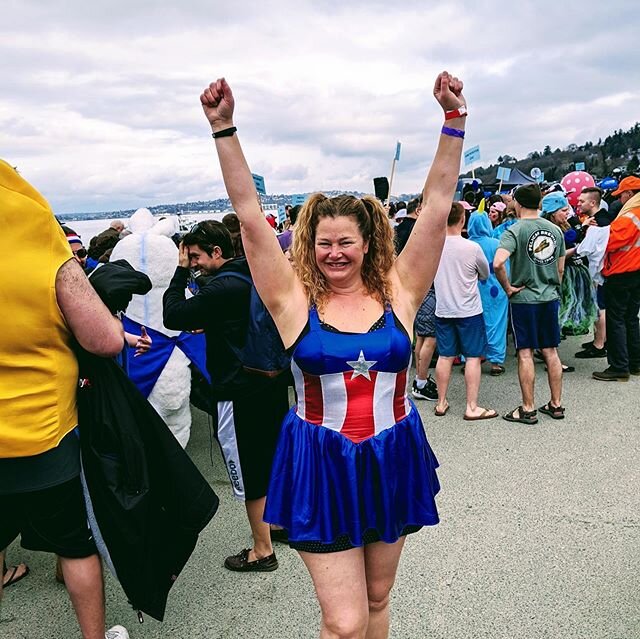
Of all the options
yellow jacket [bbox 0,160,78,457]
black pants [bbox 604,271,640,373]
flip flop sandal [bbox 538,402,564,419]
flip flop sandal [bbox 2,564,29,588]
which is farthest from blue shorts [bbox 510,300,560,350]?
flip flop sandal [bbox 2,564,29,588]

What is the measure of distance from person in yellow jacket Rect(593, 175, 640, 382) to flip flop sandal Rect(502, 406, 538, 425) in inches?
→ 56.5

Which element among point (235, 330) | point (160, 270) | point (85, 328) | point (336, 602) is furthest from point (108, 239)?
point (336, 602)

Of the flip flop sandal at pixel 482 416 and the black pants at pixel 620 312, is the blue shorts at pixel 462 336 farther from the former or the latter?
the black pants at pixel 620 312

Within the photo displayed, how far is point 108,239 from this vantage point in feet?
16.7

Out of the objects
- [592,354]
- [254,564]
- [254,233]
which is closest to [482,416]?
[592,354]

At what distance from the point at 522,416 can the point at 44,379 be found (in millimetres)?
3869

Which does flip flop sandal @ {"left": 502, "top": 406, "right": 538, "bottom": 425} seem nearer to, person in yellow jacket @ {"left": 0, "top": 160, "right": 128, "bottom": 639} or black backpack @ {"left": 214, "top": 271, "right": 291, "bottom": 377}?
black backpack @ {"left": 214, "top": 271, "right": 291, "bottom": 377}

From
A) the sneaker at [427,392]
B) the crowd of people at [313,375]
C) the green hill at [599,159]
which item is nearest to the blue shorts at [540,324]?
the sneaker at [427,392]

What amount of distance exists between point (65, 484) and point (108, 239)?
11.8ft

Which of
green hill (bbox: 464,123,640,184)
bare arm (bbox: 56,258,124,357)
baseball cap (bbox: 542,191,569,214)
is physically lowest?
bare arm (bbox: 56,258,124,357)

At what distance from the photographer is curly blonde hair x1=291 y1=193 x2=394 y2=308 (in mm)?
1914

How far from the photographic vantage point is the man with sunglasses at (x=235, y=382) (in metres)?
2.66

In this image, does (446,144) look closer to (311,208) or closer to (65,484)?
(311,208)

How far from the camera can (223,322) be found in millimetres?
2705
